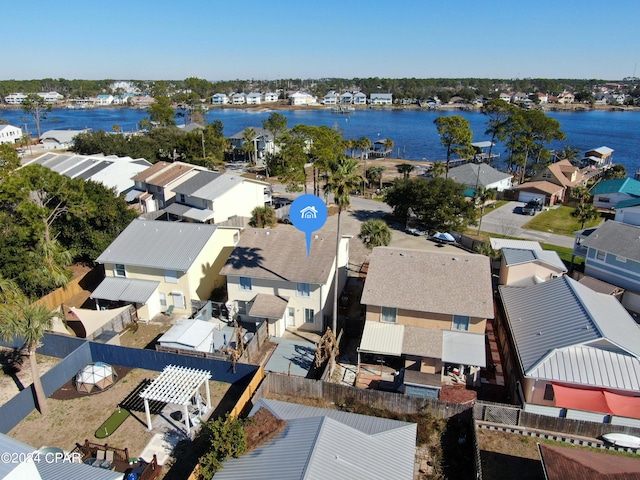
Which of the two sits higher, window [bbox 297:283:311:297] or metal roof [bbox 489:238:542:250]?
metal roof [bbox 489:238:542:250]

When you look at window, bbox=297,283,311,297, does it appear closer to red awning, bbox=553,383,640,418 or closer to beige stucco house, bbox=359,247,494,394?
beige stucco house, bbox=359,247,494,394

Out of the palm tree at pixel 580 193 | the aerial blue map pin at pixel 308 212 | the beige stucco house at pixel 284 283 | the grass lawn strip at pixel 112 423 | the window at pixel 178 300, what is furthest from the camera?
the palm tree at pixel 580 193

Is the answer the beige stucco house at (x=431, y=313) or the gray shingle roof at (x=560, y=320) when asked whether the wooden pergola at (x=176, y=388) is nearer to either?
the beige stucco house at (x=431, y=313)

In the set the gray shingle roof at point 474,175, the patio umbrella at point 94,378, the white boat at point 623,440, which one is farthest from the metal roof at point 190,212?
the white boat at point 623,440

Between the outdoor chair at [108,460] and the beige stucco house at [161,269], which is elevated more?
the beige stucco house at [161,269]

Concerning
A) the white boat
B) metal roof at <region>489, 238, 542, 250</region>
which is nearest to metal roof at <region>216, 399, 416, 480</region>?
the white boat

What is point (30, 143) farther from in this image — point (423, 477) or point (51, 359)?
point (423, 477)
